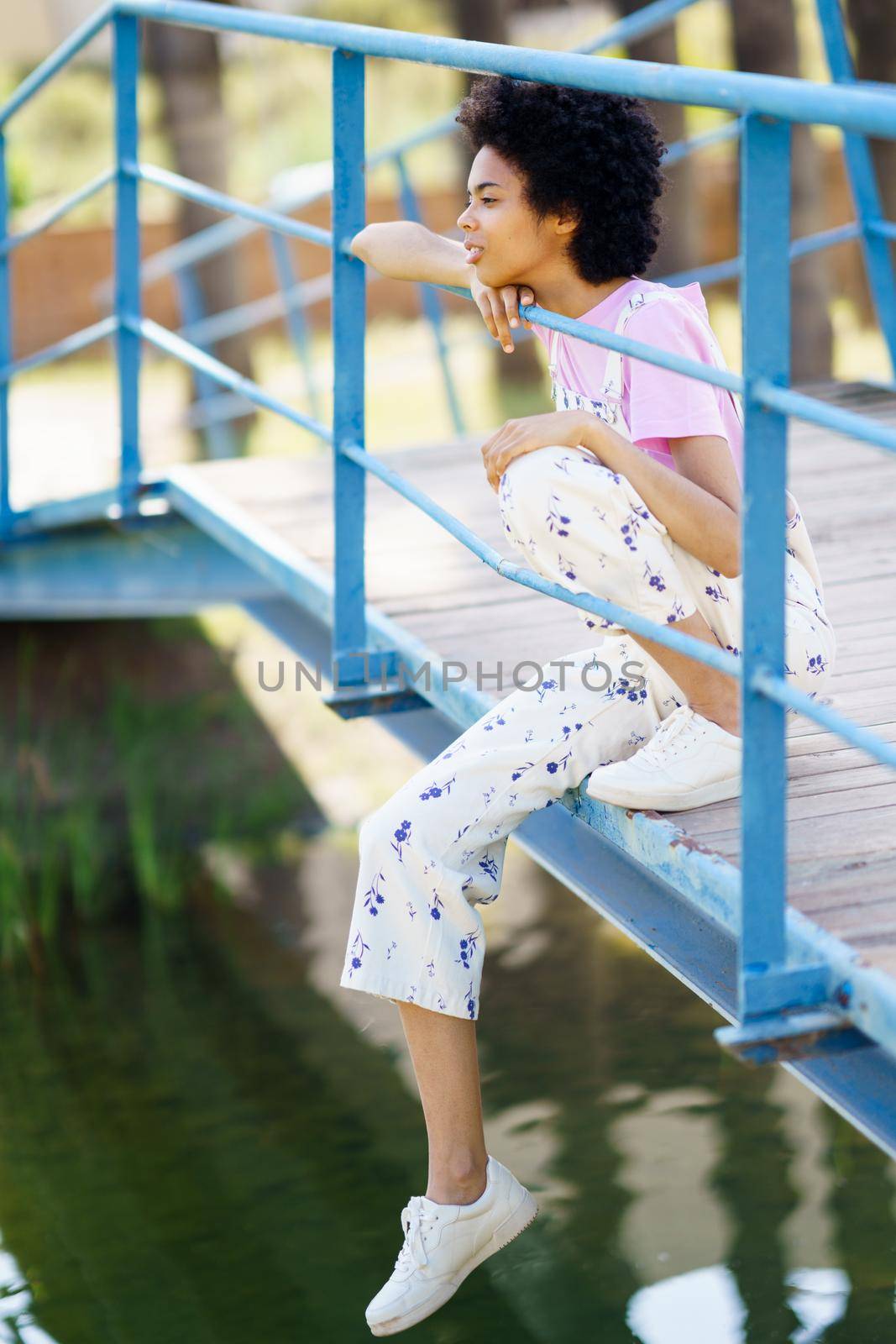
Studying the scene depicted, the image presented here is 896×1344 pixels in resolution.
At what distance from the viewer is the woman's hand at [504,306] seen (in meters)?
2.26

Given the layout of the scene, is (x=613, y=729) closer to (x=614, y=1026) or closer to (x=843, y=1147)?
(x=843, y=1147)

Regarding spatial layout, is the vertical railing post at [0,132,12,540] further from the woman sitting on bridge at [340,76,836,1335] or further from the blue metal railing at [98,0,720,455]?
the woman sitting on bridge at [340,76,836,1335]

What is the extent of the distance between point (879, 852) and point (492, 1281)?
1.84 meters

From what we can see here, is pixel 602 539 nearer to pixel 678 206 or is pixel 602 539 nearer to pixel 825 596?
pixel 825 596

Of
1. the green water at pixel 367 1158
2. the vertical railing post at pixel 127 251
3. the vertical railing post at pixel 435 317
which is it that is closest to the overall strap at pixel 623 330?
the green water at pixel 367 1158

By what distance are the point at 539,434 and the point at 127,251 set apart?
2.38m

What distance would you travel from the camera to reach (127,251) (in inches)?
163

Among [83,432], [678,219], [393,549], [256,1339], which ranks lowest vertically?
[256,1339]

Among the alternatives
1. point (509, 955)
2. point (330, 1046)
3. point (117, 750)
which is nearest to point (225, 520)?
point (330, 1046)

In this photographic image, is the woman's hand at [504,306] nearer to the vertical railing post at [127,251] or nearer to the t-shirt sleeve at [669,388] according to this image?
the t-shirt sleeve at [669,388]

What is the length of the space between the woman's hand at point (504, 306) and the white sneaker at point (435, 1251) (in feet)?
3.51

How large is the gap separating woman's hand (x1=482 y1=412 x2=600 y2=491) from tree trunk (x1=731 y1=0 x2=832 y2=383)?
4.51 meters

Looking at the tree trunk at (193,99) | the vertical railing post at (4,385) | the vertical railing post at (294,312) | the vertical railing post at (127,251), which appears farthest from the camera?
the tree trunk at (193,99)

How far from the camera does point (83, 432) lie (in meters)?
10.7
